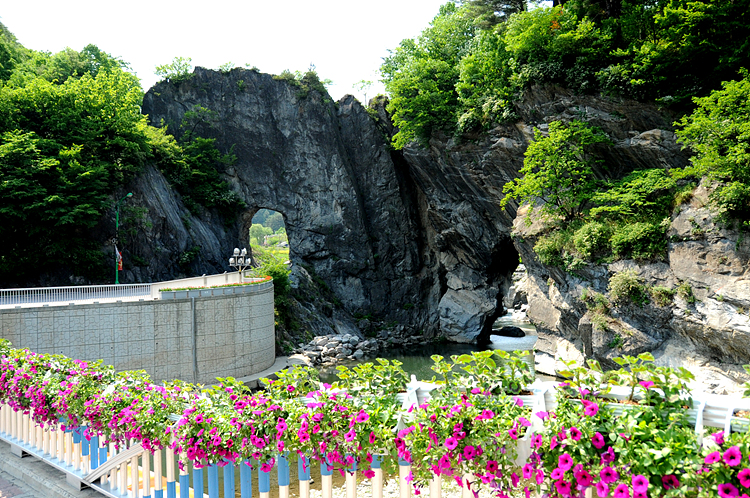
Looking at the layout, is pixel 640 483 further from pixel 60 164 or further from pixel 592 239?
pixel 60 164

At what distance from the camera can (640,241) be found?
16438 millimetres

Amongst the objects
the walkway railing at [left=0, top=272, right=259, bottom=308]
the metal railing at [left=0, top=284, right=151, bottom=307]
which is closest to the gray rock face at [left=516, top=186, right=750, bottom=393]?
the walkway railing at [left=0, top=272, right=259, bottom=308]

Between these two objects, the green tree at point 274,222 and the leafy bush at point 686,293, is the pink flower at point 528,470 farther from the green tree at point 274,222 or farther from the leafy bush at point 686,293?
the green tree at point 274,222

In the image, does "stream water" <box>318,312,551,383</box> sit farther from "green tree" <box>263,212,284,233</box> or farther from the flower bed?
"green tree" <box>263,212,284,233</box>

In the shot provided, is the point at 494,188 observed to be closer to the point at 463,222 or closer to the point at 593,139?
the point at 463,222

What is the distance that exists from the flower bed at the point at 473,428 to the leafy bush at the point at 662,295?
1390 centimetres

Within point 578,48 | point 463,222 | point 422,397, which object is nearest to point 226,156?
point 463,222

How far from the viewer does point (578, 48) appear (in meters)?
20.2

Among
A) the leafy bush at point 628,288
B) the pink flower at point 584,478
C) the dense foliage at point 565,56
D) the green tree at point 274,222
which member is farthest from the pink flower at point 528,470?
the green tree at point 274,222

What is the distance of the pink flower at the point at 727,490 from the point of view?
2.49m

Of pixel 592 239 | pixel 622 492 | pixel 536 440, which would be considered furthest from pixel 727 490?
pixel 592 239

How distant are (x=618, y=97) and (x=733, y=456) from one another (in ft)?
65.9

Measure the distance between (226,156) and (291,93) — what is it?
21.0 feet

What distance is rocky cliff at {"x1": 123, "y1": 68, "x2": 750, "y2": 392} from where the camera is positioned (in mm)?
26891
